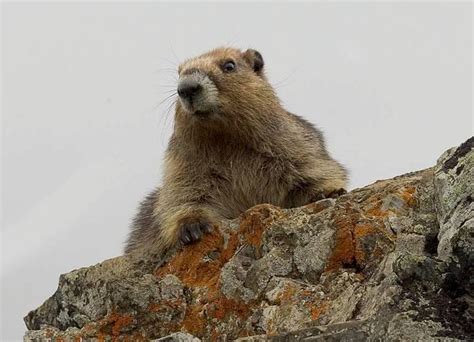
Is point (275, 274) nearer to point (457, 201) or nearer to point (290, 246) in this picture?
point (290, 246)

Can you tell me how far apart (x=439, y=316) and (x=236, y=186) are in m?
4.78

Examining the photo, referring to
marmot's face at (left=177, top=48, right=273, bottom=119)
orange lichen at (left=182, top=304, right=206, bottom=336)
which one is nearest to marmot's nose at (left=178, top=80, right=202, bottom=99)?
marmot's face at (left=177, top=48, right=273, bottom=119)

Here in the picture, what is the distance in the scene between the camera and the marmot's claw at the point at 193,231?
7531 mm

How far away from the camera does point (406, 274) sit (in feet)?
14.7

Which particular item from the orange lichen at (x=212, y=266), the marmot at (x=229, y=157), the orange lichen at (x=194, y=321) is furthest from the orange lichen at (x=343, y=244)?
the marmot at (x=229, y=157)

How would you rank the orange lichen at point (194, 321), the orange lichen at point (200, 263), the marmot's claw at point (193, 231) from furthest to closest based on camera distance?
the marmot's claw at point (193, 231), the orange lichen at point (200, 263), the orange lichen at point (194, 321)

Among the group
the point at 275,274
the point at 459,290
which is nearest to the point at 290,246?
the point at 275,274

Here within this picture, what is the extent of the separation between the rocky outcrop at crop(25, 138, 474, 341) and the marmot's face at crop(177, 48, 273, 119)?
6.07 feet

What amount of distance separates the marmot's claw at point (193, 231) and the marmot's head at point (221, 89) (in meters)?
1.64

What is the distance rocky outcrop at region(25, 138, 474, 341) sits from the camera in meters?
4.39

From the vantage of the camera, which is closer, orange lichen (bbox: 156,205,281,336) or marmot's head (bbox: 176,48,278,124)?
orange lichen (bbox: 156,205,281,336)

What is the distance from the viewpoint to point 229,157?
359 inches

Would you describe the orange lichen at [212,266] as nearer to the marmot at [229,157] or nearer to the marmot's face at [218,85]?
the marmot at [229,157]

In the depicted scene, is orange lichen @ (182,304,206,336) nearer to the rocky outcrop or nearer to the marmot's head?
the rocky outcrop
